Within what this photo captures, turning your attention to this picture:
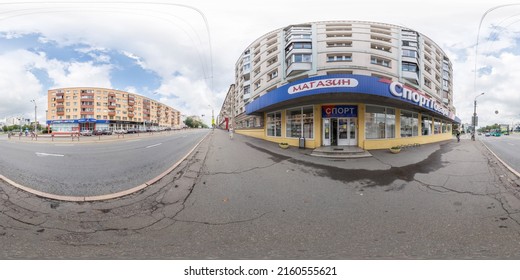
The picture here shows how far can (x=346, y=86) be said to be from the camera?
35.8 feet

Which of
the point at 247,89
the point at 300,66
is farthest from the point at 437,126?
the point at 247,89

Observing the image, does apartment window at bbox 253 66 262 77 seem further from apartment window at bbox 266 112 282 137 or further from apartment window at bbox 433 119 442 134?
apartment window at bbox 433 119 442 134

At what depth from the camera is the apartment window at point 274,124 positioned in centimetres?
1834

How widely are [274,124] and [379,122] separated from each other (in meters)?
8.46

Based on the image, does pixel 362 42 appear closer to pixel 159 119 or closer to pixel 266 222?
pixel 266 222

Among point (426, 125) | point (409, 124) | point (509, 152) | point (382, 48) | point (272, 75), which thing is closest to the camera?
point (509, 152)

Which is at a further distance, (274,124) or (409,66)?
(409,66)

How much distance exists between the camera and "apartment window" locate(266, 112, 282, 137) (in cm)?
1834

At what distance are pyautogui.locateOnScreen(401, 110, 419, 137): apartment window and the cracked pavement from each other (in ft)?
40.3

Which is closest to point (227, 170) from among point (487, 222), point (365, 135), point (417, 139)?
point (487, 222)

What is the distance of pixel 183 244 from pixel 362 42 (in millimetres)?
23276

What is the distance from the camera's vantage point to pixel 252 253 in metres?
2.85

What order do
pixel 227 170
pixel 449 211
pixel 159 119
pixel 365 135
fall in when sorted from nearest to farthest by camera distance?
pixel 449 211 → pixel 227 170 → pixel 365 135 → pixel 159 119

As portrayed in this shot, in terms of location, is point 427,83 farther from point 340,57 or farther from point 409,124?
point 340,57
